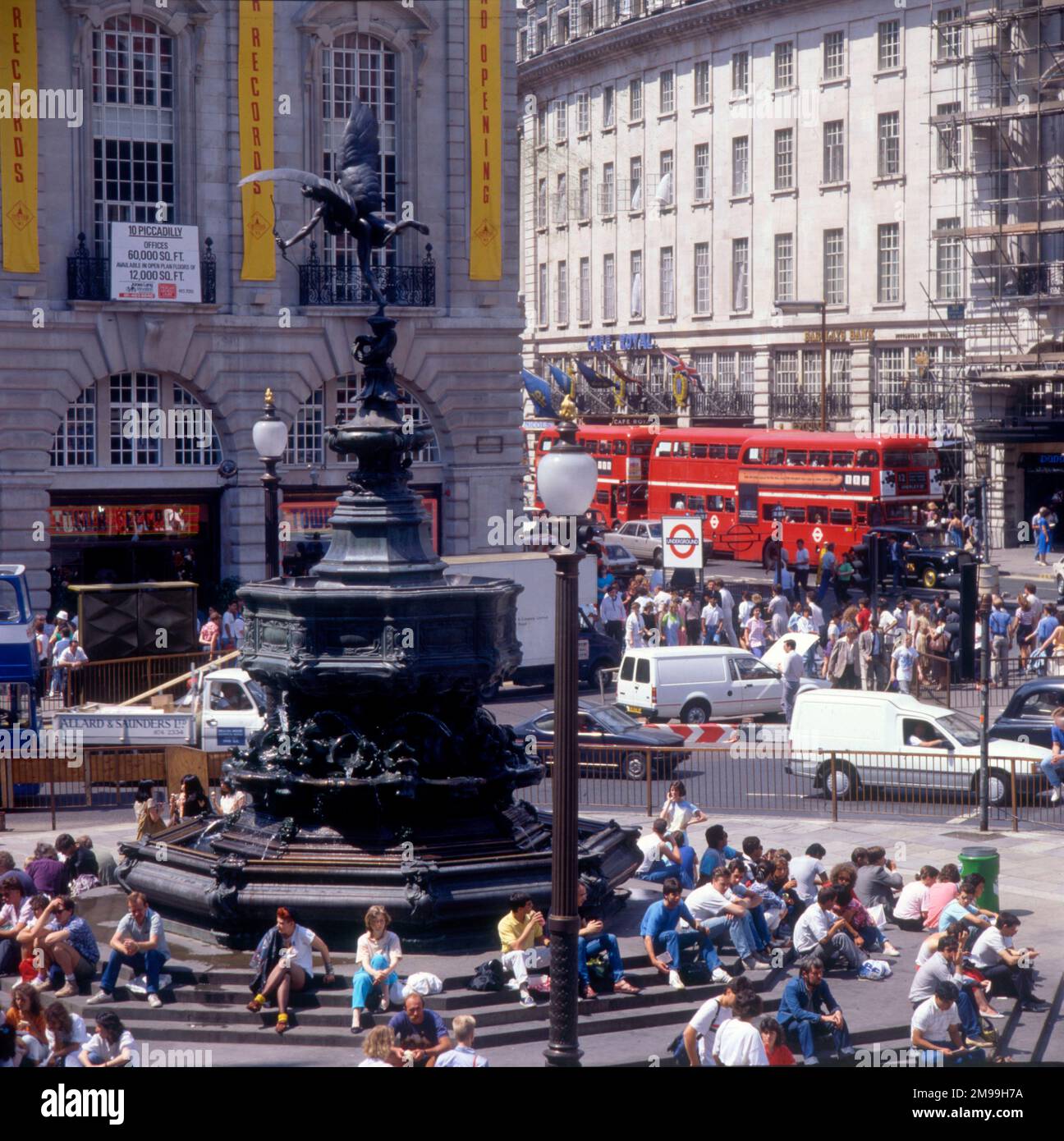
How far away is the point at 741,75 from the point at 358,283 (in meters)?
33.3

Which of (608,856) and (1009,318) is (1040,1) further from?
(608,856)

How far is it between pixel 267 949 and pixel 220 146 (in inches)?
1117

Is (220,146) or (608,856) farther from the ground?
(220,146)

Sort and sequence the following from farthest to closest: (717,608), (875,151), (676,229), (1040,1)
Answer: (676,229)
(875,151)
(1040,1)
(717,608)

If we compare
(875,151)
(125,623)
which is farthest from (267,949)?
(875,151)

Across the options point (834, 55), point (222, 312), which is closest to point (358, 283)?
point (222, 312)

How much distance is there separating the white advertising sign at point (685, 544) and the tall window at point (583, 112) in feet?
161

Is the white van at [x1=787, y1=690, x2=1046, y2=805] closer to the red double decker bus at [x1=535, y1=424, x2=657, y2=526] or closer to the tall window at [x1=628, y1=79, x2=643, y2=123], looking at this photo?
the red double decker bus at [x1=535, y1=424, x2=657, y2=526]

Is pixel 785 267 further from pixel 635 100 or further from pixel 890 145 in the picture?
pixel 635 100

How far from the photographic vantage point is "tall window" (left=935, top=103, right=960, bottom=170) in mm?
61469

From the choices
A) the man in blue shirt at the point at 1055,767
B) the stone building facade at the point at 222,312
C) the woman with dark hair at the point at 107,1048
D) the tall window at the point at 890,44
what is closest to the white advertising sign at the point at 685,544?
the stone building facade at the point at 222,312

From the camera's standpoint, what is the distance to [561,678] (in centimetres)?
1341

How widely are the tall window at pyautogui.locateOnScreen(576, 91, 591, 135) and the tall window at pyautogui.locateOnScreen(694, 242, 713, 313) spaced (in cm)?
977

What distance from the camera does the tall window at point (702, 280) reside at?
246ft
